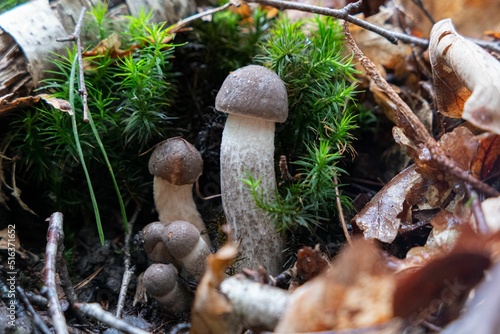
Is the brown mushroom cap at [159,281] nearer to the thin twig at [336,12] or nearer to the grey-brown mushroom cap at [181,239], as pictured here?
the grey-brown mushroom cap at [181,239]

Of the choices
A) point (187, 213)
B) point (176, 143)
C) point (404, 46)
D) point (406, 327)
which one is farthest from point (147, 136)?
point (404, 46)

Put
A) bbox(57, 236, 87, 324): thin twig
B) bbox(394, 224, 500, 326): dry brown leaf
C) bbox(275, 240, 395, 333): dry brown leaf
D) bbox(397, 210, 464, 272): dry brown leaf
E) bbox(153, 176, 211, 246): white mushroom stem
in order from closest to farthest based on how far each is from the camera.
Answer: bbox(275, 240, 395, 333): dry brown leaf, bbox(394, 224, 500, 326): dry brown leaf, bbox(397, 210, 464, 272): dry brown leaf, bbox(57, 236, 87, 324): thin twig, bbox(153, 176, 211, 246): white mushroom stem

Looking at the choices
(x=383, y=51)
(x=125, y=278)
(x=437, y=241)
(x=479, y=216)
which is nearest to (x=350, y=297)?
(x=479, y=216)

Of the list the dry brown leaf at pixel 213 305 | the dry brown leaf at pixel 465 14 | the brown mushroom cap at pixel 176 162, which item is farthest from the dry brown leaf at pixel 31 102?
the dry brown leaf at pixel 465 14

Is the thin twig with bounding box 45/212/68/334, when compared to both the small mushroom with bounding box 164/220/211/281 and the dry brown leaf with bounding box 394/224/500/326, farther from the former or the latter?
the dry brown leaf with bounding box 394/224/500/326

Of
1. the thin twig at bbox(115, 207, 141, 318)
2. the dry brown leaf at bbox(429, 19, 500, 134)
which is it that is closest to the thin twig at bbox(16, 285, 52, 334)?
the thin twig at bbox(115, 207, 141, 318)

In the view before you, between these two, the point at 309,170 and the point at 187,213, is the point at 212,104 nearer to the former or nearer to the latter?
the point at 187,213
